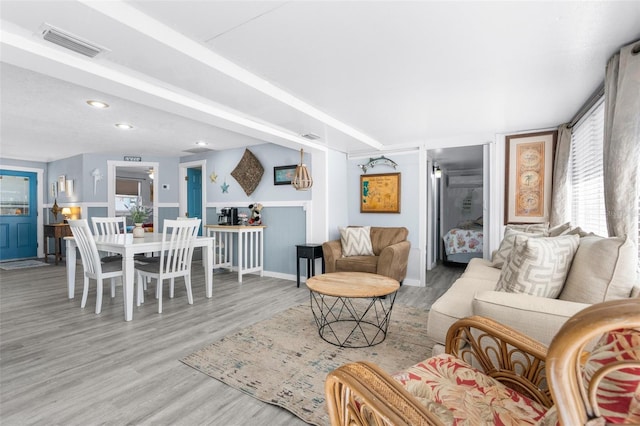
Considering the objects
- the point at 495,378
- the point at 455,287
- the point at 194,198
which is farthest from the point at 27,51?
the point at 194,198

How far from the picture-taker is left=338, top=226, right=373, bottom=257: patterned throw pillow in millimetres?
4340

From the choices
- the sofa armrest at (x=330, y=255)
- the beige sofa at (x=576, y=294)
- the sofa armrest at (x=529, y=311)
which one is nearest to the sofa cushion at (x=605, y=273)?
the beige sofa at (x=576, y=294)

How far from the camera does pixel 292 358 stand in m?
2.25

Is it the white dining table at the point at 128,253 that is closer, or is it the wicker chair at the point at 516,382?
the wicker chair at the point at 516,382

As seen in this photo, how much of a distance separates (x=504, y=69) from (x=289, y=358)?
2600 millimetres

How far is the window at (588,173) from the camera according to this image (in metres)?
2.60

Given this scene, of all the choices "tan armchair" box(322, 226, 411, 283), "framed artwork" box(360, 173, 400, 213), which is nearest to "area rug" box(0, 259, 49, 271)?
"tan armchair" box(322, 226, 411, 283)

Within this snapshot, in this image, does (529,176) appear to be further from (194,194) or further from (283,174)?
(194,194)

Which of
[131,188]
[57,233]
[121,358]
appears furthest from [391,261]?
[131,188]

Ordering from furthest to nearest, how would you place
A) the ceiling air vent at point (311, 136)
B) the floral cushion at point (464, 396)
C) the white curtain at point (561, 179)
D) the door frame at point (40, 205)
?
the door frame at point (40, 205) < the ceiling air vent at point (311, 136) < the white curtain at point (561, 179) < the floral cushion at point (464, 396)

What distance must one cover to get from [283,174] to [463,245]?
3568mm

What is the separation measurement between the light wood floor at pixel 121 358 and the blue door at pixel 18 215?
11.5 ft

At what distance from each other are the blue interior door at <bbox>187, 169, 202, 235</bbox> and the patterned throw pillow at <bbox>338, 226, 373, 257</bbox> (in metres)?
3.83

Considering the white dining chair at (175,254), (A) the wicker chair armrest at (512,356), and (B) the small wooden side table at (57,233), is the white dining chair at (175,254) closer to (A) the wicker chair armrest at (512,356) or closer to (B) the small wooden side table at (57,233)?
(A) the wicker chair armrest at (512,356)
